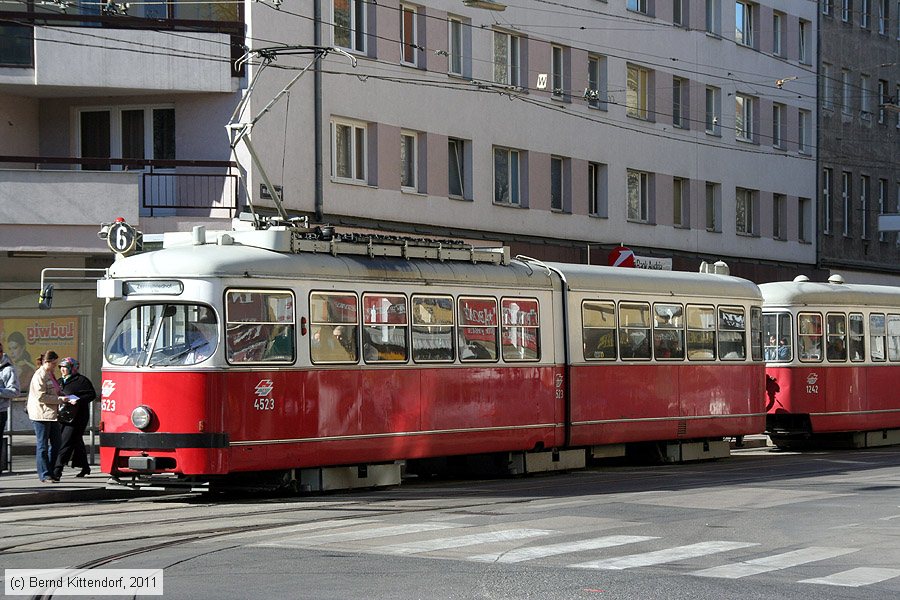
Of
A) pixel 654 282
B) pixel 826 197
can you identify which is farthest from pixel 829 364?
pixel 826 197

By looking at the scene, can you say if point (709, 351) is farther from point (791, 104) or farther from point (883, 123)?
point (883, 123)

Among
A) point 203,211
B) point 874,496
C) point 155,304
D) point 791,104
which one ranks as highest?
point 791,104

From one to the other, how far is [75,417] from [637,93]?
2335cm

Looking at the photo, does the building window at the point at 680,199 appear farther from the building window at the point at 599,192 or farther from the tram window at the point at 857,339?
the tram window at the point at 857,339

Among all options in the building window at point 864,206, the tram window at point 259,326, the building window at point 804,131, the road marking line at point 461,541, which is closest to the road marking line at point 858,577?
the road marking line at point 461,541

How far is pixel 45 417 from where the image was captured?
18.6 metres

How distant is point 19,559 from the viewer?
11406mm

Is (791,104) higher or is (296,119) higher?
(791,104)

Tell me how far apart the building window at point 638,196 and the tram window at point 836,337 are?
11.5 metres

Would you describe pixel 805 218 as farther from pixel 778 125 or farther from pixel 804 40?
pixel 804 40

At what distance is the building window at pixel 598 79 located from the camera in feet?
123

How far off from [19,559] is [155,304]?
5.59 meters

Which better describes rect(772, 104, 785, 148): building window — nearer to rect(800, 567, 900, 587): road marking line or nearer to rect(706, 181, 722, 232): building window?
rect(706, 181, 722, 232): building window

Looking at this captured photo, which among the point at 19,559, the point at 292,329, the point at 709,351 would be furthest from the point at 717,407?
the point at 19,559
